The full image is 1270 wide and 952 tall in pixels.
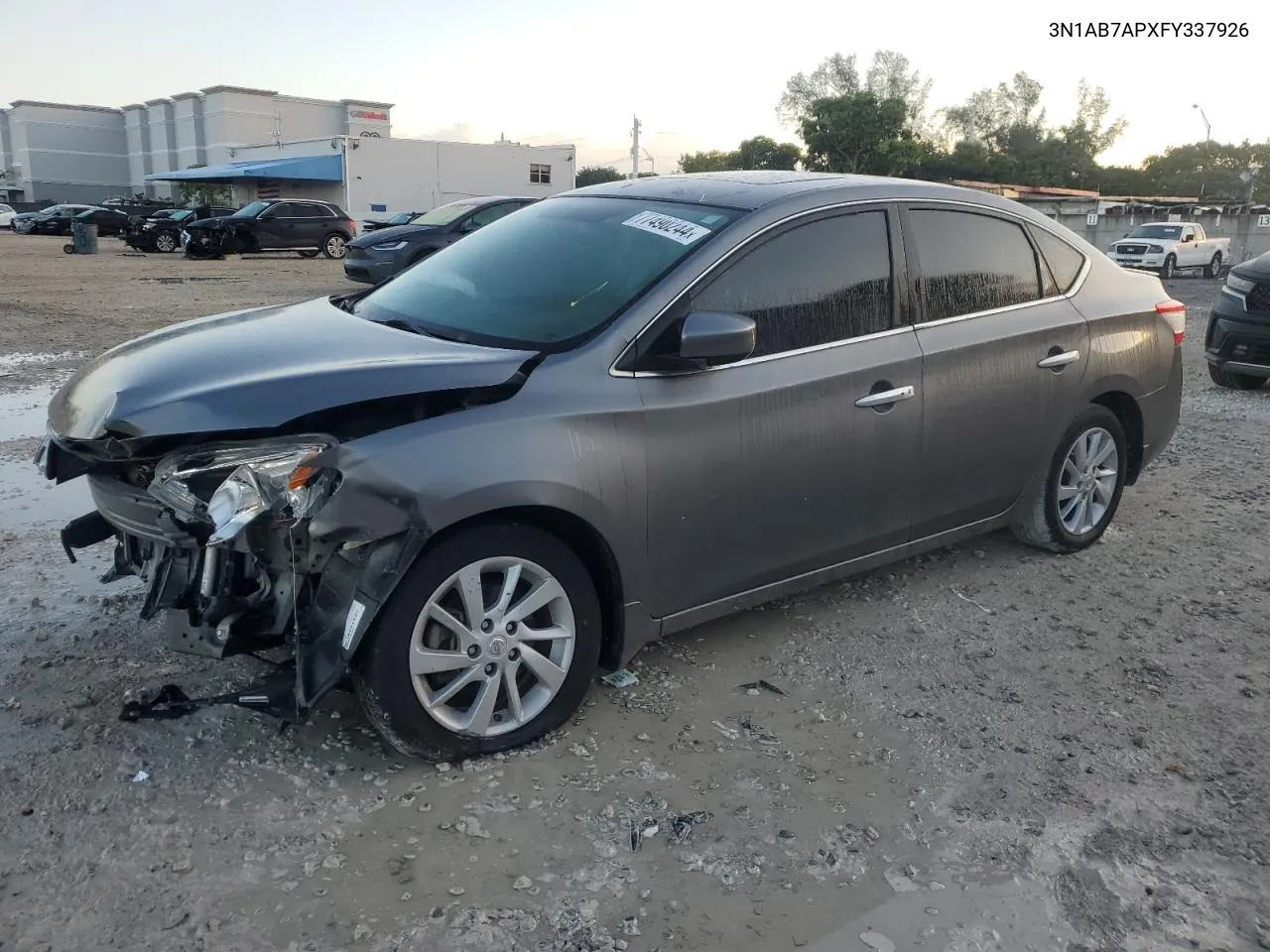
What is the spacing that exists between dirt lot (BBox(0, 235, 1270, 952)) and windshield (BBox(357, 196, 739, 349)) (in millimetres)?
1331

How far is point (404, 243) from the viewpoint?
58.6 feet

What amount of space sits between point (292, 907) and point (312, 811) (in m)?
0.41

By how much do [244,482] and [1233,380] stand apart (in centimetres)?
964

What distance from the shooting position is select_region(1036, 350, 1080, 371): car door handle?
15.3ft

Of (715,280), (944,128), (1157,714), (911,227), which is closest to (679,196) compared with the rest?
(715,280)

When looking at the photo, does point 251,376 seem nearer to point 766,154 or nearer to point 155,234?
point 155,234

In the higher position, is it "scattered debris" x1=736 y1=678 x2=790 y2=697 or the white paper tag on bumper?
the white paper tag on bumper

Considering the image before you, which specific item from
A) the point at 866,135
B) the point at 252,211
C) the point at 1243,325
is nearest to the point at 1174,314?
the point at 1243,325

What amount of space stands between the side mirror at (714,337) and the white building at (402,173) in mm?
35358

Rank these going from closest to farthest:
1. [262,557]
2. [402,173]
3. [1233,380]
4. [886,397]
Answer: [262,557] → [886,397] → [1233,380] → [402,173]

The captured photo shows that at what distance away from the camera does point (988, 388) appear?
174 inches

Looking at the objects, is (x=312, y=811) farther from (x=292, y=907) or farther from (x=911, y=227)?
(x=911, y=227)

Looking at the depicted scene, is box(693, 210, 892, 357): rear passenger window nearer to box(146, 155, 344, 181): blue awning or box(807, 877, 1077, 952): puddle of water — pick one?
box(807, 877, 1077, 952): puddle of water

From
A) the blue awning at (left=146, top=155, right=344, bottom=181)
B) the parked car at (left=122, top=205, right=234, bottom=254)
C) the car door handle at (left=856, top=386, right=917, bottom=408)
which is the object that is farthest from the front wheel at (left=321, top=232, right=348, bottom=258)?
the car door handle at (left=856, top=386, right=917, bottom=408)
